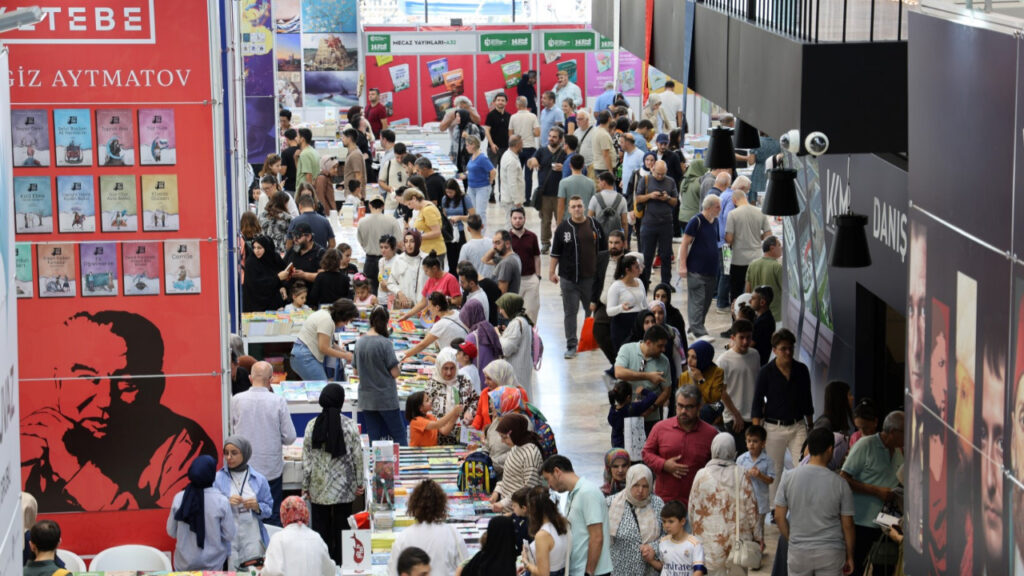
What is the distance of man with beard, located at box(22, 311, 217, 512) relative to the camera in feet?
24.4

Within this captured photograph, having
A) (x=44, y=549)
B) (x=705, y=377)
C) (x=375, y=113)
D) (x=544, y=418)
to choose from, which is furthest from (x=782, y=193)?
(x=375, y=113)

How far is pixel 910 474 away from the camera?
18.7ft

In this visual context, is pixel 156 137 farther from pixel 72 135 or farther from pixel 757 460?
pixel 757 460

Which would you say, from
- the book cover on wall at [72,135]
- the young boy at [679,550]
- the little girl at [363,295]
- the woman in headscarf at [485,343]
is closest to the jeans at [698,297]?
the little girl at [363,295]

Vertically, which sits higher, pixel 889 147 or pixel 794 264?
pixel 889 147

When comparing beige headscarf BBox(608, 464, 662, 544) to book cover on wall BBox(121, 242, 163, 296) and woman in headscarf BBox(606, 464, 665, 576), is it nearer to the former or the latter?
woman in headscarf BBox(606, 464, 665, 576)

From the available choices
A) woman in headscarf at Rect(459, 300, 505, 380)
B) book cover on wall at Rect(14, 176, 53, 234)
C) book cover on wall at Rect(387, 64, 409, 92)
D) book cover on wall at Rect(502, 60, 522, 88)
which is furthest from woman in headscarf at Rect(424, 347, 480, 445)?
book cover on wall at Rect(502, 60, 522, 88)

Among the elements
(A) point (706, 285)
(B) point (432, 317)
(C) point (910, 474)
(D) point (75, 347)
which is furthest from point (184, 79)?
(A) point (706, 285)

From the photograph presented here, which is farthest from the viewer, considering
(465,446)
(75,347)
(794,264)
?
(794,264)

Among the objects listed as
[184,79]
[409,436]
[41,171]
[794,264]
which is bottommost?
[409,436]

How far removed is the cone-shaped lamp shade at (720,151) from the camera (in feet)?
39.3

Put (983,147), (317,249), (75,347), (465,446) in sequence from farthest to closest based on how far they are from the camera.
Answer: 1. (317,249)
2. (465,446)
3. (75,347)
4. (983,147)

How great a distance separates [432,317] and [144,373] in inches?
178

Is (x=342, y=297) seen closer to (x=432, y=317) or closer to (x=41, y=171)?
(x=432, y=317)
